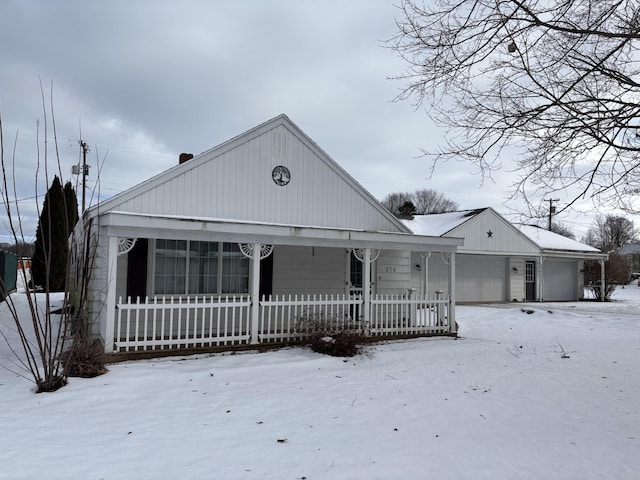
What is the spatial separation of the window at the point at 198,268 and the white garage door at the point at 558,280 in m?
18.5

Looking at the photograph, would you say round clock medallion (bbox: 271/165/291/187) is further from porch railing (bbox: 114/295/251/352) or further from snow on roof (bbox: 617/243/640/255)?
snow on roof (bbox: 617/243/640/255)

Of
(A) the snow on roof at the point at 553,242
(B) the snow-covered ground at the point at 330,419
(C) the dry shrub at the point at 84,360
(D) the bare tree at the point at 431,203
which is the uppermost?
(D) the bare tree at the point at 431,203

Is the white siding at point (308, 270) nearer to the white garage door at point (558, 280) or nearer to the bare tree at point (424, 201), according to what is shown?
the white garage door at point (558, 280)

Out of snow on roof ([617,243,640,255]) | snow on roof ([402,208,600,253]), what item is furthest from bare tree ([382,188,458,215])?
snow on roof ([402,208,600,253])

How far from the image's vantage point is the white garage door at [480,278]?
67.2 ft

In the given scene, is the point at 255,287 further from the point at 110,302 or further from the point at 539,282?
the point at 539,282

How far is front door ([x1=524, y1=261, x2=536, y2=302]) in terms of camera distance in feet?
74.1

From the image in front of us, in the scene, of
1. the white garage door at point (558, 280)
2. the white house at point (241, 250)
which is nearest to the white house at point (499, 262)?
the white garage door at point (558, 280)

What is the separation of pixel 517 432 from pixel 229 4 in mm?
7011

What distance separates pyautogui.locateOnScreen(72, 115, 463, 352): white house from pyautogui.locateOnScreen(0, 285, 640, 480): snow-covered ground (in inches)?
45.0

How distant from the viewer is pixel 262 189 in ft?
33.6

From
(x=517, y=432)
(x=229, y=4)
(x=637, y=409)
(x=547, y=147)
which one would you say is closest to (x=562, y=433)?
(x=517, y=432)

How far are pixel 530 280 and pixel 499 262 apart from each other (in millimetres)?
2404

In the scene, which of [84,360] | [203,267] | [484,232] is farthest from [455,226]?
[84,360]
